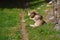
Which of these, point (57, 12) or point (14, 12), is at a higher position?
point (57, 12)

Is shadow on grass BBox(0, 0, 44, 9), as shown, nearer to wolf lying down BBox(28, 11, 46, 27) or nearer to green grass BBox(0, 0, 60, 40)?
wolf lying down BBox(28, 11, 46, 27)

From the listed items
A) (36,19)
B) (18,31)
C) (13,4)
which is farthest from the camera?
(13,4)

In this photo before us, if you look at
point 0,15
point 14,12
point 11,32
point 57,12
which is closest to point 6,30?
point 11,32

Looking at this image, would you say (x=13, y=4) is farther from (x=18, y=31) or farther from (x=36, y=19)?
(x=18, y=31)

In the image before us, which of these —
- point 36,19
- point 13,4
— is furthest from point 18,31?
point 13,4

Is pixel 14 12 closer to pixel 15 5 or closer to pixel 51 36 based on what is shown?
pixel 15 5

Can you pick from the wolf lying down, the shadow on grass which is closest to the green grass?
the wolf lying down

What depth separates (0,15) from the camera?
19719mm

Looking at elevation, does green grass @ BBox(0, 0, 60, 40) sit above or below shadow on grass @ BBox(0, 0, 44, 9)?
above

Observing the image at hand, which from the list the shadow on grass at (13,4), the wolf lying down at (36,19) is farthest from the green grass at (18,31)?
the shadow on grass at (13,4)

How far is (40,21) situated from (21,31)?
2.36 m

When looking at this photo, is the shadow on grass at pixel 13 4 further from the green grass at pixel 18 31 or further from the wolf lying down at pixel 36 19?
the green grass at pixel 18 31

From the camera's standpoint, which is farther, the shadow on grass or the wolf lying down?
the shadow on grass

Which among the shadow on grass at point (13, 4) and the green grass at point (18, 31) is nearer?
the green grass at point (18, 31)
